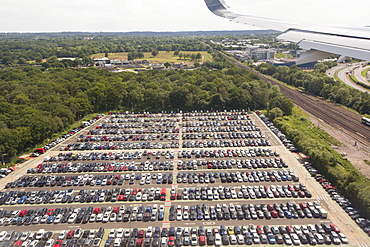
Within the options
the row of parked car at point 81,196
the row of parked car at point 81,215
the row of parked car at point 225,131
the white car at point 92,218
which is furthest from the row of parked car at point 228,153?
the white car at point 92,218

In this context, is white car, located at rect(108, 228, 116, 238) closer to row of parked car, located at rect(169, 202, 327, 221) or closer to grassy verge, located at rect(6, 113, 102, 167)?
row of parked car, located at rect(169, 202, 327, 221)

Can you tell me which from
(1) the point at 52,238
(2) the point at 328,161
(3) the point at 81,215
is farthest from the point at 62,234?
(2) the point at 328,161

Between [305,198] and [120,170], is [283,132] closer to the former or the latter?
[305,198]

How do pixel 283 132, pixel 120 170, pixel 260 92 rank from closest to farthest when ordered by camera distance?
pixel 120 170, pixel 283 132, pixel 260 92

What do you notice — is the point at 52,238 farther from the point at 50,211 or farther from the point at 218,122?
the point at 218,122

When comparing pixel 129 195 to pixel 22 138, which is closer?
pixel 129 195

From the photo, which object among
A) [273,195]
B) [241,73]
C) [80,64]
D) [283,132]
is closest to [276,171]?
[273,195]

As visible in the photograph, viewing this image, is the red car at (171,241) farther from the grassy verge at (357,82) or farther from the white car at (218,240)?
the grassy verge at (357,82)

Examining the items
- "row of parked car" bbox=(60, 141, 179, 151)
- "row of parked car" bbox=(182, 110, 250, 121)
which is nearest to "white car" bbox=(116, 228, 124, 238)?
"row of parked car" bbox=(60, 141, 179, 151)
